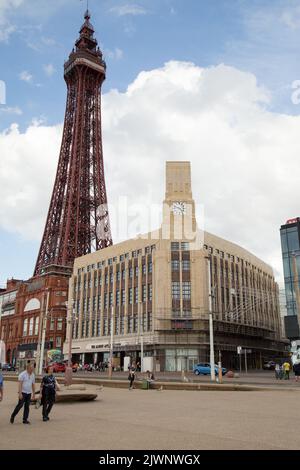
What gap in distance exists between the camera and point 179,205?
6769 cm

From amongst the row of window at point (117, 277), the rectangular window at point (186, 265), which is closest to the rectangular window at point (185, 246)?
the rectangular window at point (186, 265)

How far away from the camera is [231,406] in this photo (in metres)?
17.0

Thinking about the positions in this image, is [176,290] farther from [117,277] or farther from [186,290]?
[117,277]

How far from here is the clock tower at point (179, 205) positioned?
65688mm

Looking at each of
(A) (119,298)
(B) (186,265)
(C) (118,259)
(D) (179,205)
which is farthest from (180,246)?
(A) (119,298)

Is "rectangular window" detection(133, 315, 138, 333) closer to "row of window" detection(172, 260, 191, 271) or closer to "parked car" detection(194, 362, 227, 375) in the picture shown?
"row of window" detection(172, 260, 191, 271)

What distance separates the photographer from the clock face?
2644 inches

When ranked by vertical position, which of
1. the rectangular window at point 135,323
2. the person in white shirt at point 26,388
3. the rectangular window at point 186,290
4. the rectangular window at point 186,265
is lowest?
the person in white shirt at point 26,388

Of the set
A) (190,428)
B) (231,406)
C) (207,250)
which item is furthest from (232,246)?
(190,428)

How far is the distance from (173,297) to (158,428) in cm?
5204

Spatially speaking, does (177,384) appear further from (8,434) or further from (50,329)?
(50,329)

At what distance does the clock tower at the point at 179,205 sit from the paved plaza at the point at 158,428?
163ft

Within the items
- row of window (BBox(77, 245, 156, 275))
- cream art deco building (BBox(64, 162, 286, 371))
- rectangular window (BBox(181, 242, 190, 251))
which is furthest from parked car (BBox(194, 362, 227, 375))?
row of window (BBox(77, 245, 156, 275))

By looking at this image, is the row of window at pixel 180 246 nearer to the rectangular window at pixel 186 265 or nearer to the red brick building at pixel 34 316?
the rectangular window at pixel 186 265
